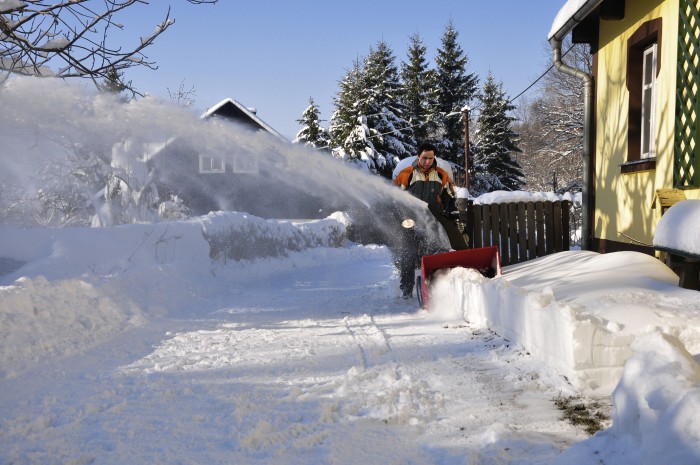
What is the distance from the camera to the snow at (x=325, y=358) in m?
2.74

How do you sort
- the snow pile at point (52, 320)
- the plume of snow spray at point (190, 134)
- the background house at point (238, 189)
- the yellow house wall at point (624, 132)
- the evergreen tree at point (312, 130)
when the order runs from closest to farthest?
1. the snow pile at point (52, 320)
2. the plume of snow spray at point (190, 134)
3. the yellow house wall at point (624, 132)
4. the background house at point (238, 189)
5. the evergreen tree at point (312, 130)

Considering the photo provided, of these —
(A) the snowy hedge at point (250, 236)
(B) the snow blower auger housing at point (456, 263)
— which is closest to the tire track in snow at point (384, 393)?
(B) the snow blower auger housing at point (456, 263)

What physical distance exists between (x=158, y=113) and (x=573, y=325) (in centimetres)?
564

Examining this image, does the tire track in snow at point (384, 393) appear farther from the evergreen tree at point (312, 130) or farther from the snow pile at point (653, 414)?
the evergreen tree at point (312, 130)

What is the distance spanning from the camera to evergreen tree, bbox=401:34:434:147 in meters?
40.5

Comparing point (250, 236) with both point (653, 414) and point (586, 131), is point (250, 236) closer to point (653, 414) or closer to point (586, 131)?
point (586, 131)

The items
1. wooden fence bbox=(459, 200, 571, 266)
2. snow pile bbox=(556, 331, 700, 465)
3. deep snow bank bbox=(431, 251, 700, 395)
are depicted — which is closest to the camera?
snow pile bbox=(556, 331, 700, 465)

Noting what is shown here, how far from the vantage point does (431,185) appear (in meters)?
7.75

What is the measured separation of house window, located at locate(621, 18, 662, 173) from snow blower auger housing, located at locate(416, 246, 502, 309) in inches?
90.9

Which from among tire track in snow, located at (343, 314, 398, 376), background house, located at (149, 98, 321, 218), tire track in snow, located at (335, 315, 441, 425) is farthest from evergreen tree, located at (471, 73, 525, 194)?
tire track in snow, located at (335, 315, 441, 425)

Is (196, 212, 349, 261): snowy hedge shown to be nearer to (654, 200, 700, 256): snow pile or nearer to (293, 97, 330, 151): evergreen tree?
(654, 200, 700, 256): snow pile

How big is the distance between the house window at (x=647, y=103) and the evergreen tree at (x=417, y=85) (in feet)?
105

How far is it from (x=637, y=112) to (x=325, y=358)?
5.91 metres

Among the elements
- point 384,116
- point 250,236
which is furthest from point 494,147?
point 250,236
